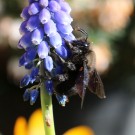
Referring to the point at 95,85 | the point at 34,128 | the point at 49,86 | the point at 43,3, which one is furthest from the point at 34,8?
the point at 34,128

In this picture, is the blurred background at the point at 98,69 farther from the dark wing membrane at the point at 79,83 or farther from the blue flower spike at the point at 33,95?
the blue flower spike at the point at 33,95

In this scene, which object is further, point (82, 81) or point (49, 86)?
point (82, 81)

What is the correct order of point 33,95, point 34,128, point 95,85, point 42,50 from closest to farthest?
point 42,50, point 33,95, point 95,85, point 34,128

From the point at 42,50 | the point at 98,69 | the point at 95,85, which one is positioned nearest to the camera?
the point at 42,50

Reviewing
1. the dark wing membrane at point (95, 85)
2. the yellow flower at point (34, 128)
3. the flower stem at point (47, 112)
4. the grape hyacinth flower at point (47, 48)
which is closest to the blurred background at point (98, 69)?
the yellow flower at point (34, 128)

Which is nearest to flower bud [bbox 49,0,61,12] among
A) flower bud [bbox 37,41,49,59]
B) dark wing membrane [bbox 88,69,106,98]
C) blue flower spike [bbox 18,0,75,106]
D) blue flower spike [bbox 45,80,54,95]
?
blue flower spike [bbox 18,0,75,106]

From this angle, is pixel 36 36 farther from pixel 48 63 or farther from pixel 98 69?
pixel 98 69

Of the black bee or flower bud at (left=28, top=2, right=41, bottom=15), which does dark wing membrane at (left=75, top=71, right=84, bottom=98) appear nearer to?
the black bee

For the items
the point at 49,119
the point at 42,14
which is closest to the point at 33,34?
the point at 42,14

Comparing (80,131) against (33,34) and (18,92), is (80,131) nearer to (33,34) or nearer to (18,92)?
(33,34)
